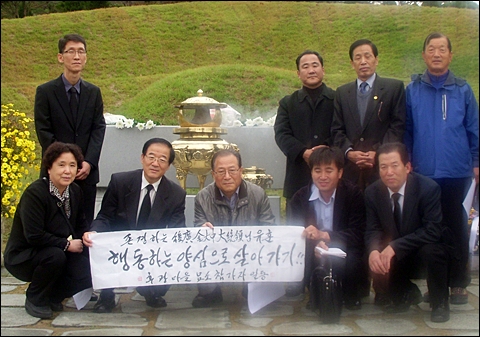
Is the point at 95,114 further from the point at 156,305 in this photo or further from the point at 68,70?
the point at 156,305

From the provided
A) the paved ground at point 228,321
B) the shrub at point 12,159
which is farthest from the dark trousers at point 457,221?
the shrub at point 12,159

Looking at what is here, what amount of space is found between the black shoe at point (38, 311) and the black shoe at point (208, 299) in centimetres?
79

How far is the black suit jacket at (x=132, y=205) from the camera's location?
3.44 metres

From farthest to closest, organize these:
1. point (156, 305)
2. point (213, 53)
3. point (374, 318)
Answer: point (213, 53)
point (156, 305)
point (374, 318)

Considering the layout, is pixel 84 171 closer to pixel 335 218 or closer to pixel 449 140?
pixel 335 218

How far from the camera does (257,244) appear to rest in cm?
322

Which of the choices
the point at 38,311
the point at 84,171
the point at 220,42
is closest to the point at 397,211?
the point at 84,171

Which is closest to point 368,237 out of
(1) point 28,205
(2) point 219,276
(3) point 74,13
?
(2) point 219,276

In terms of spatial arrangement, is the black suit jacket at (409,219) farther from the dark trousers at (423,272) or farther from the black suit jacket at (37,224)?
the black suit jacket at (37,224)

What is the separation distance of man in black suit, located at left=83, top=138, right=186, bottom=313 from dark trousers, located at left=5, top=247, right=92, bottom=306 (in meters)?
0.23

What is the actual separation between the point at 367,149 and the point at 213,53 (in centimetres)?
1348

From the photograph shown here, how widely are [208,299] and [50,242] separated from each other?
36.9 inches

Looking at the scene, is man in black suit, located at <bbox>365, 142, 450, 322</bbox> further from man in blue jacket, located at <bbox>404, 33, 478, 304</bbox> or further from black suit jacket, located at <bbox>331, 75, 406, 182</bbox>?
black suit jacket, located at <bbox>331, 75, 406, 182</bbox>

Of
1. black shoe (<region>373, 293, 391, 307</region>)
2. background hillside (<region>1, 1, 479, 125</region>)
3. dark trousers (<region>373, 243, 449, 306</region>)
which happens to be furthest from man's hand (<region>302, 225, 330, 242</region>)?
background hillside (<region>1, 1, 479, 125</region>)
